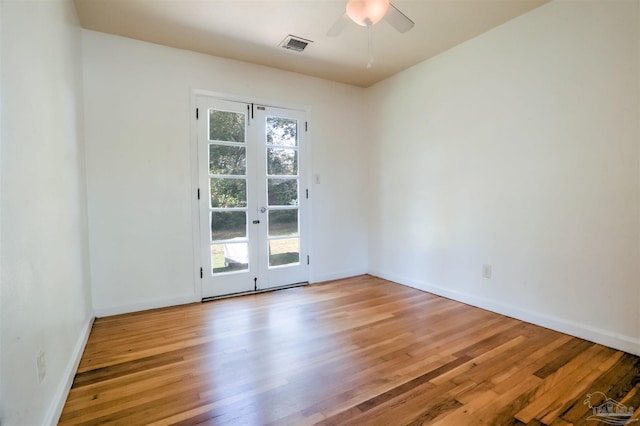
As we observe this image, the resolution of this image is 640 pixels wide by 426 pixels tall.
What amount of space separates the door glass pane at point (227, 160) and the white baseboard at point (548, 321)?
99.9 inches

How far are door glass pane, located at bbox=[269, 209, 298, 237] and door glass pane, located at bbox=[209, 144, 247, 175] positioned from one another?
2.14 feet

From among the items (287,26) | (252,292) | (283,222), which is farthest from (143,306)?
(287,26)

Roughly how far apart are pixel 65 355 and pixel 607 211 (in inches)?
148

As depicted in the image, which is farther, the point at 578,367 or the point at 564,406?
the point at 578,367

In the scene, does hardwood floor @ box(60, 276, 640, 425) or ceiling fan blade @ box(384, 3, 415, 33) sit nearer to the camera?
hardwood floor @ box(60, 276, 640, 425)

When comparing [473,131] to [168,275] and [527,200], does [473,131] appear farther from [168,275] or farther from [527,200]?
[168,275]

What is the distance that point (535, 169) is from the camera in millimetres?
2785

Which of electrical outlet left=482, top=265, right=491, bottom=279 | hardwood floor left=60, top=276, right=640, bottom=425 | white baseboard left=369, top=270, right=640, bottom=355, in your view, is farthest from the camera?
electrical outlet left=482, top=265, right=491, bottom=279

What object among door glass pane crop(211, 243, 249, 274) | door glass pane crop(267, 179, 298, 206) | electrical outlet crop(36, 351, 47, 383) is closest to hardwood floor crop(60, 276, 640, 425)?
electrical outlet crop(36, 351, 47, 383)

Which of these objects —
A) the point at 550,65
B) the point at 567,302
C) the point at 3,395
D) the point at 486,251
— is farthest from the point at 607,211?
the point at 3,395

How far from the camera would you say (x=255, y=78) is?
3.78 meters

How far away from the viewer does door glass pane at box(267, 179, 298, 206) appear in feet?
12.9

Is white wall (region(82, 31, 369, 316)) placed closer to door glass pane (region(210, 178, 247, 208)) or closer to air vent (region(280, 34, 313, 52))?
door glass pane (region(210, 178, 247, 208))

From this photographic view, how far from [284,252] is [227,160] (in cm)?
132
